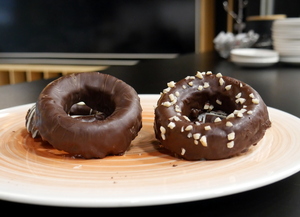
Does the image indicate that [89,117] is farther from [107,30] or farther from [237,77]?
[107,30]

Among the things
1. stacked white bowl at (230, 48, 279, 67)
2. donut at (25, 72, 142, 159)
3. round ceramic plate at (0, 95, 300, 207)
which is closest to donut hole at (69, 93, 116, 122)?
donut at (25, 72, 142, 159)

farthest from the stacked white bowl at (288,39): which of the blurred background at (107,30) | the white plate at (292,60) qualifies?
the blurred background at (107,30)

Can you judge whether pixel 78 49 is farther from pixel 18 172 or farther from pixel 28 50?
pixel 18 172

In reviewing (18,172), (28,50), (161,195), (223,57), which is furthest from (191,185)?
(28,50)

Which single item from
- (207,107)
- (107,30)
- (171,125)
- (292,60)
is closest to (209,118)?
(207,107)

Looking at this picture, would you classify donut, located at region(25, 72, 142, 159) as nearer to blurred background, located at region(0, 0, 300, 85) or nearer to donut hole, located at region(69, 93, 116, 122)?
donut hole, located at region(69, 93, 116, 122)

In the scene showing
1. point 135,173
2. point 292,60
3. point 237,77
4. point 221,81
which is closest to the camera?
point 135,173
